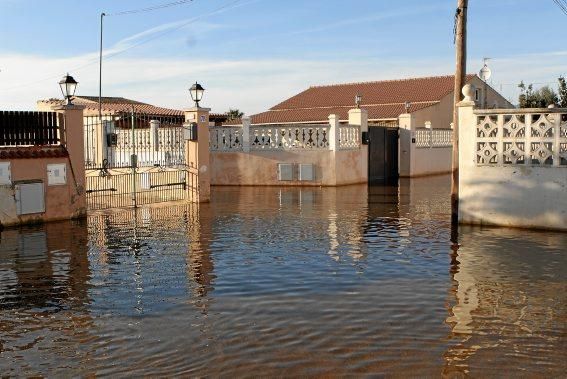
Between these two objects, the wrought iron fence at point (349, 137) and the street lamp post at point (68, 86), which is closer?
the street lamp post at point (68, 86)

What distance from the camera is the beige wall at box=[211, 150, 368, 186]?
23781mm

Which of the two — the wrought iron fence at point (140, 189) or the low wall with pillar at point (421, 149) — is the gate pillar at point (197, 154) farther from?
the low wall with pillar at point (421, 149)

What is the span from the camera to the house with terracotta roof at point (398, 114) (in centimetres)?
2783

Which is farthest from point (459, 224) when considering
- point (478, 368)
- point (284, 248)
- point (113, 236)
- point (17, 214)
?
point (17, 214)

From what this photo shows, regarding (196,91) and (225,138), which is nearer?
(196,91)

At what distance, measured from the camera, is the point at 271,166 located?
24.0 m

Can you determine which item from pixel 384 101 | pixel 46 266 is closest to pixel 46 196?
→ pixel 46 266

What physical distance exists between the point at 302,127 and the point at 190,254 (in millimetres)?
14221

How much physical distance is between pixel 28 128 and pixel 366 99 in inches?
1178

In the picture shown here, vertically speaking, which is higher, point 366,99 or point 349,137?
point 366,99

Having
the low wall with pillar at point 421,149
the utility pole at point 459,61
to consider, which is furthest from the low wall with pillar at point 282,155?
the utility pole at point 459,61

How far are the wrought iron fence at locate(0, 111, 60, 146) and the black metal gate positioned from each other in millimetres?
14749

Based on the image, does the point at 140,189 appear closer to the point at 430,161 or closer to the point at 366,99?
the point at 430,161

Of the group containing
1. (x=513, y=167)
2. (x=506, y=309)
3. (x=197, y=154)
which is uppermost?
(x=197, y=154)
